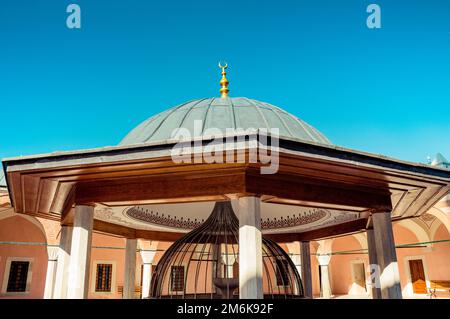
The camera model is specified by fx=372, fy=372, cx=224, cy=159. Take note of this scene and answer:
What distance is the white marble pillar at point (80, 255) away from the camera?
170 inches

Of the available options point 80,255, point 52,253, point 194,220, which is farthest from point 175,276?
point 52,253

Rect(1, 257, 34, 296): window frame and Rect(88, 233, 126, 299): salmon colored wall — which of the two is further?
Rect(88, 233, 126, 299): salmon colored wall

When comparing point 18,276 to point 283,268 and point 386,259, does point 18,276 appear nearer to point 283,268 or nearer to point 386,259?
point 283,268

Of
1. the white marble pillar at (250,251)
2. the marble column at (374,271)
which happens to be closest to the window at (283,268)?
the marble column at (374,271)

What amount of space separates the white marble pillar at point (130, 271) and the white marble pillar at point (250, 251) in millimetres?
4696

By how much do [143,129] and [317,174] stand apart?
9.52 ft

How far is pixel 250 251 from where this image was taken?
3826mm

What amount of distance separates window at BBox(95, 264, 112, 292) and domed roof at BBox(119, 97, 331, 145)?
10.6 meters

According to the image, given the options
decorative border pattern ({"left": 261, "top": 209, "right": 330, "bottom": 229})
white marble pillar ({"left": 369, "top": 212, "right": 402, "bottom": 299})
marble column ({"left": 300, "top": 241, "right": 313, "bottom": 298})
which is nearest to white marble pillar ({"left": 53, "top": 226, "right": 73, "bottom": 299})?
decorative border pattern ({"left": 261, "top": 209, "right": 330, "bottom": 229})

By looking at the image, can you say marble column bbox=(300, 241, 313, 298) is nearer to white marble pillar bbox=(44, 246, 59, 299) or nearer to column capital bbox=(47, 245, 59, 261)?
white marble pillar bbox=(44, 246, 59, 299)

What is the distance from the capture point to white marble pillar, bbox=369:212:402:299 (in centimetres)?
485

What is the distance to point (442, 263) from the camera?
13852mm

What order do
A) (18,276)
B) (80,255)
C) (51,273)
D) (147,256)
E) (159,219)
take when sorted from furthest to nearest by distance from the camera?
1. (18,276)
2. (147,256)
3. (51,273)
4. (159,219)
5. (80,255)

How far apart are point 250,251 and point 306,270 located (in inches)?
200
